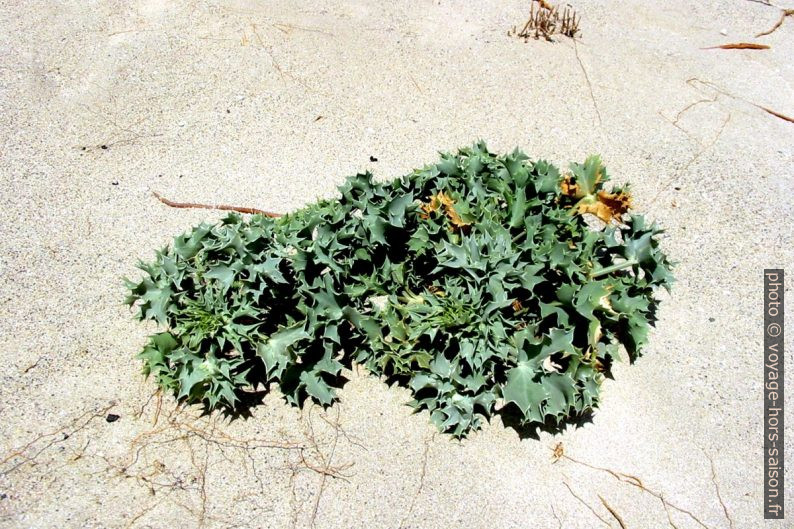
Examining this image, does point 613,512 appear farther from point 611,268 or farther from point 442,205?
point 442,205

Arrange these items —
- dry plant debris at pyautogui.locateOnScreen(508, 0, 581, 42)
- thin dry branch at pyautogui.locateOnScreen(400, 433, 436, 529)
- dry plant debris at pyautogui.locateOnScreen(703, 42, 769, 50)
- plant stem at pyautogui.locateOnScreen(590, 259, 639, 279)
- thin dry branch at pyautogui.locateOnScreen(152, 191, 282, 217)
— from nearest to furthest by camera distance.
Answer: thin dry branch at pyautogui.locateOnScreen(400, 433, 436, 529) < plant stem at pyautogui.locateOnScreen(590, 259, 639, 279) < thin dry branch at pyautogui.locateOnScreen(152, 191, 282, 217) < dry plant debris at pyautogui.locateOnScreen(508, 0, 581, 42) < dry plant debris at pyautogui.locateOnScreen(703, 42, 769, 50)

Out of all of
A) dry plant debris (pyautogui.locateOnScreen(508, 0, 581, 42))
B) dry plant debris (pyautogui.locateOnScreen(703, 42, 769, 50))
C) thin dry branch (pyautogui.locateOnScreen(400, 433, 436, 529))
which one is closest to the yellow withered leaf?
thin dry branch (pyautogui.locateOnScreen(400, 433, 436, 529))

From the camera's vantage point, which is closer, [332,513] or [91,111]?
[332,513]

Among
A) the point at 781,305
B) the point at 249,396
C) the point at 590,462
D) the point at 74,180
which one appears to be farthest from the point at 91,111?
the point at 781,305

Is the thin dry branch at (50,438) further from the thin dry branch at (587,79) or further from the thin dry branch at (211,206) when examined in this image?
the thin dry branch at (587,79)

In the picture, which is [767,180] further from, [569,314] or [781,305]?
[569,314]

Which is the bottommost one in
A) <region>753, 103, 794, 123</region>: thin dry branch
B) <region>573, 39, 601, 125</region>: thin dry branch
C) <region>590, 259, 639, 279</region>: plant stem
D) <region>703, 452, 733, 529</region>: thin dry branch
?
<region>703, 452, 733, 529</region>: thin dry branch

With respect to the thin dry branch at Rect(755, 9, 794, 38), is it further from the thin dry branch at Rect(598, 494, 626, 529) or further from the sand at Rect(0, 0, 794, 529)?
the thin dry branch at Rect(598, 494, 626, 529)
